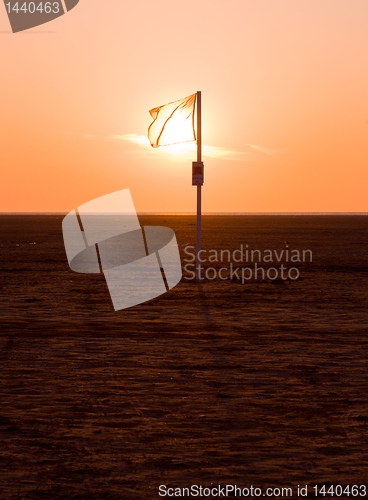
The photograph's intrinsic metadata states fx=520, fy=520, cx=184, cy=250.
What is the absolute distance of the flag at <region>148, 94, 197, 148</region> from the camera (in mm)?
14109

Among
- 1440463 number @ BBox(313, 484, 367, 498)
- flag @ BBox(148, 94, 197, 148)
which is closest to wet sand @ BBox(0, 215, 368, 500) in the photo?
1440463 number @ BBox(313, 484, 367, 498)

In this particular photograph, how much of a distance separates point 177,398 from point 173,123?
1005 cm

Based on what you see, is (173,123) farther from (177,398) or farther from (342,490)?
(342,490)

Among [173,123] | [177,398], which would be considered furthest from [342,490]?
[173,123]

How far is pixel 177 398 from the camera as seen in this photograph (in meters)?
5.75

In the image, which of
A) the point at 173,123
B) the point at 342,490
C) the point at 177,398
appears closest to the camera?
the point at 342,490

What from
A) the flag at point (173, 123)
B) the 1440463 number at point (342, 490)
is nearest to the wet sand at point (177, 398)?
the 1440463 number at point (342, 490)

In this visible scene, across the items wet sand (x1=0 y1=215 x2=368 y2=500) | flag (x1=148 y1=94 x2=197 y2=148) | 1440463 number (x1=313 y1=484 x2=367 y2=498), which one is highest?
flag (x1=148 y1=94 x2=197 y2=148)

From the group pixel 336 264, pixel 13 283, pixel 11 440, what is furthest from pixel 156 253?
pixel 11 440

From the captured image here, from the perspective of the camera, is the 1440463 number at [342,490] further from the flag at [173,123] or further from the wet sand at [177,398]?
the flag at [173,123]

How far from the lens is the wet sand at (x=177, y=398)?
410 cm

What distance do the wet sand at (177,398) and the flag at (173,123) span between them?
510cm

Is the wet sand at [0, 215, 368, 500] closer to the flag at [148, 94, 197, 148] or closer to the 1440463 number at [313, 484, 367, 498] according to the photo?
the 1440463 number at [313, 484, 367, 498]

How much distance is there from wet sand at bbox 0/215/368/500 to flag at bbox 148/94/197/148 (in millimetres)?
5098
